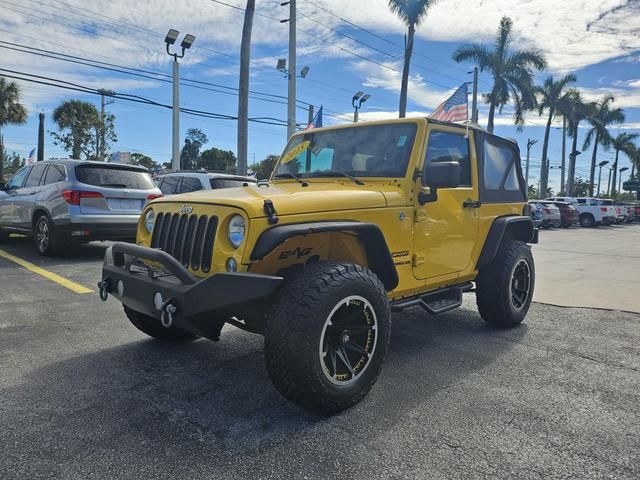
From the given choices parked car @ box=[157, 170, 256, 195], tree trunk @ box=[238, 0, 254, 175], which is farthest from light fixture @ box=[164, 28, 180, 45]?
parked car @ box=[157, 170, 256, 195]

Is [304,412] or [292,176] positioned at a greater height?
[292,176]

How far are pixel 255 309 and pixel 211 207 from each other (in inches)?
27.7

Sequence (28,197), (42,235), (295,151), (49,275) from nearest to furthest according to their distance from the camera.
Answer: (295,151)
(49,275)
(42,235)
(28,197)

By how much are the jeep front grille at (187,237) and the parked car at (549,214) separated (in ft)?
78.2

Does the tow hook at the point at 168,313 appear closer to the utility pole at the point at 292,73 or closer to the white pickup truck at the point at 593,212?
the utility pole at the point at 292,73

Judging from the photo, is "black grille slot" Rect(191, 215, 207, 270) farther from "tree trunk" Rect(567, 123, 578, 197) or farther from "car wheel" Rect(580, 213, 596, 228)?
"tree trunk" Rect(567, 123, 578, 197)

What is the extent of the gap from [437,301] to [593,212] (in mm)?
27958

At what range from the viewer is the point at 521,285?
5203 millimetres

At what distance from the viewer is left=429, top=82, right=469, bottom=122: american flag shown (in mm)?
7613

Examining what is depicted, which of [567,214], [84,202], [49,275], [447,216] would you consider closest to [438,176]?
[447,216]

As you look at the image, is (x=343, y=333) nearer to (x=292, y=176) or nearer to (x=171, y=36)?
(x=292, y=176)

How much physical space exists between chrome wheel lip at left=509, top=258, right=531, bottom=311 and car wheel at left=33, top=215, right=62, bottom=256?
684cm

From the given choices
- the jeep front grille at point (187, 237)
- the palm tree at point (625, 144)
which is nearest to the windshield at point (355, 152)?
the jeep front grille at point (187, 237)

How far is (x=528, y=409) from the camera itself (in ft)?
10.1
